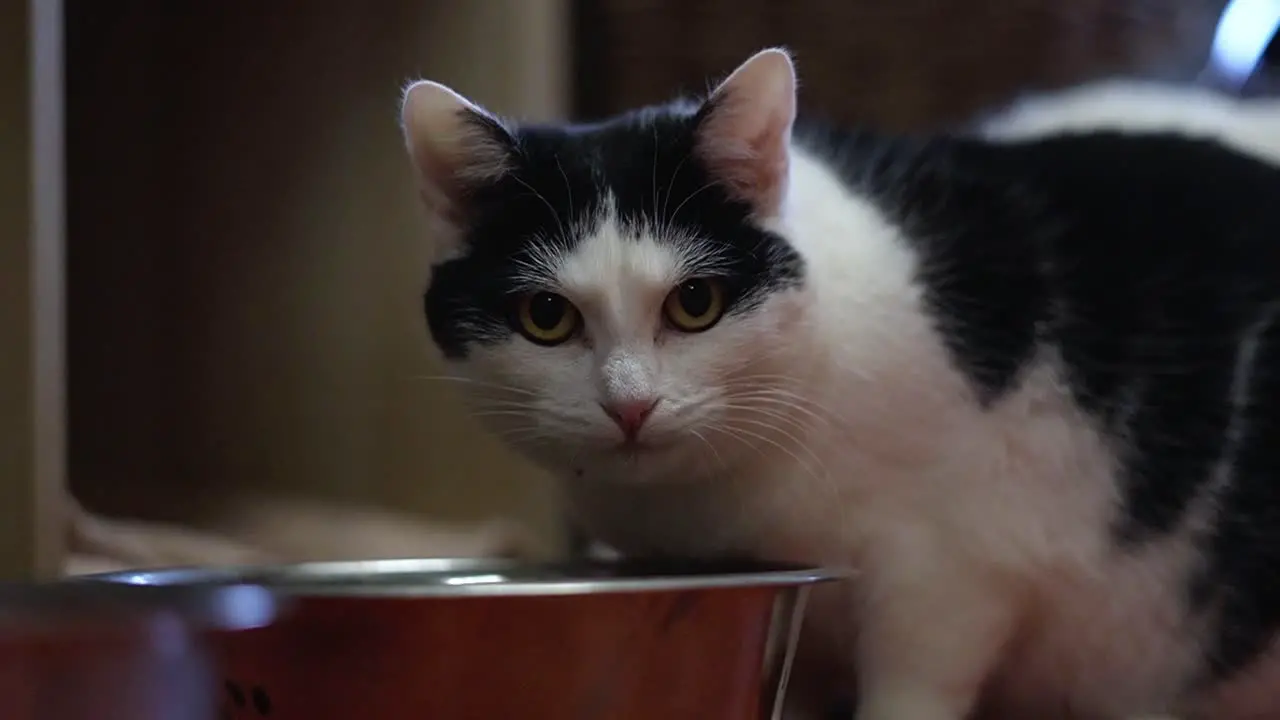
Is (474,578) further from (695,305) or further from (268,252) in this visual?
(268,252)

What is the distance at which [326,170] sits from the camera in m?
1.63

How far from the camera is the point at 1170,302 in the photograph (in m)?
1.06

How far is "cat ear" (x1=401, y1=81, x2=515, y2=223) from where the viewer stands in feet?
3.24

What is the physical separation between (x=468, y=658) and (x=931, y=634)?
41 centimetres

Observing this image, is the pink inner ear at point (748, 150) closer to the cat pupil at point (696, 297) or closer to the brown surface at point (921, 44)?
the cat pupil at point (696, 297)

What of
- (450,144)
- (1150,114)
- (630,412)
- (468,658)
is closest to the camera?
(468,658)

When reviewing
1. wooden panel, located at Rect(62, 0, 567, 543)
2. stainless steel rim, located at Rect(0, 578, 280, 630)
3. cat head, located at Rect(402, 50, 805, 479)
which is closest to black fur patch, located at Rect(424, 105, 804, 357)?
cat head, located at Rect(402, 50, 805, 479)

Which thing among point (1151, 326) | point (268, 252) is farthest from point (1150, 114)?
point (268, 252)

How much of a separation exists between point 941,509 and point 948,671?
0.41ft

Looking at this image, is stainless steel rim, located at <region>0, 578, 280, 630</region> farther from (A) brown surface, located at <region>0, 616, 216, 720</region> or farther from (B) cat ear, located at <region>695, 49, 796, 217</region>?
(B) cat ear, located at <region>695, 49, 796, 217</region>

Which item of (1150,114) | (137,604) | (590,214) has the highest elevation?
(1150,114)

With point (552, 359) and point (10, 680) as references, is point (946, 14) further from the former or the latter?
point (10, 680)

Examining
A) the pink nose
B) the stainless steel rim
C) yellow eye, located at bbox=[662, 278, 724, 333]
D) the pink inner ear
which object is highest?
the pink inner ear

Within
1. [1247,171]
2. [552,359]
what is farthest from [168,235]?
[1247,171]
